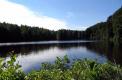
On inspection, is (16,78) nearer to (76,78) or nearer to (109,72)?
(76,78)

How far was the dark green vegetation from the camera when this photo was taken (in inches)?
251

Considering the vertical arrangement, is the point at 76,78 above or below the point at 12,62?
below

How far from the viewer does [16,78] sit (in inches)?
250

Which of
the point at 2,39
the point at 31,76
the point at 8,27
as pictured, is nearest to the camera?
the point at 31,76

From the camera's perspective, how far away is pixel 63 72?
9.24 metres

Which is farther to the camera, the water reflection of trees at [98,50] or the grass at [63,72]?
the water reflection of trees at [98,50]

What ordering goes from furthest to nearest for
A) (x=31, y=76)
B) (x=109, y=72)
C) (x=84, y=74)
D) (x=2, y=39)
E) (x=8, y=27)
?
1. (x=8, y=27)
2. (x=2, y=39)
3. (x=109, y=72)
4. (x=84, y=74)
5. (x=31, y=76)

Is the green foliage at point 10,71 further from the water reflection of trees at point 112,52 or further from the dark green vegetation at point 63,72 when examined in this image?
the water reflection of trees at point 112,52

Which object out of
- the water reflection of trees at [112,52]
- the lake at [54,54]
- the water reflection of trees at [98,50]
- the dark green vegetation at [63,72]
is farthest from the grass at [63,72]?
the water reflection of trees at [98,50]

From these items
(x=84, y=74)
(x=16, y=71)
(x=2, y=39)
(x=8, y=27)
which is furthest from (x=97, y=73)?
(x=8, y=27)

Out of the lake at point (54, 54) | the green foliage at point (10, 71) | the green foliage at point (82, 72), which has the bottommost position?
the lake at point (54, 54)

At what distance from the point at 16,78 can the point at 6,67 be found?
0.48 m

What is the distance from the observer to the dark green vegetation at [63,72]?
6375 millimetres

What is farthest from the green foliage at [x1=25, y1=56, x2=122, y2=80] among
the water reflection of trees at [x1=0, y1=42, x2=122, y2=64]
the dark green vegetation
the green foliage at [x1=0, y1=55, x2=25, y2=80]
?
the water reflection of trees at [x1=0, y1=42, x2=122, y2=64]
